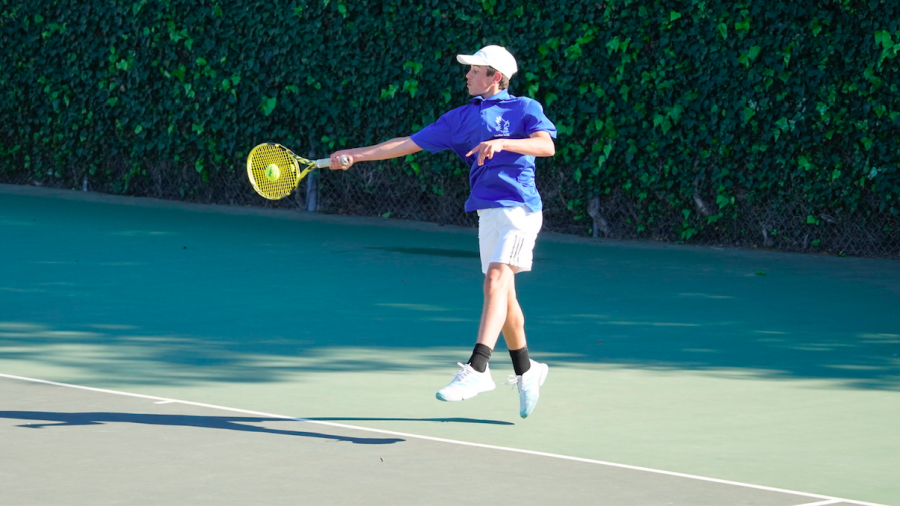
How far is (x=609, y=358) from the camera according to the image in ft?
27.2

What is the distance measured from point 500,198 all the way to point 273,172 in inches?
52.8

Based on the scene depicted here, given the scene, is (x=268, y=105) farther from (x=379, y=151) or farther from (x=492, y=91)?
(x=492, y=91)

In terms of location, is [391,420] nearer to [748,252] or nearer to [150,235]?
[748,252]

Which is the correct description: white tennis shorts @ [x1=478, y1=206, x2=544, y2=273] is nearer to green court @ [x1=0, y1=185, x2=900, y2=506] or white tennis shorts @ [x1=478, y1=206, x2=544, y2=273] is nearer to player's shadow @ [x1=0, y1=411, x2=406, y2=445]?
green court @ [x1=0, y1=185, x2=900, y2=506]

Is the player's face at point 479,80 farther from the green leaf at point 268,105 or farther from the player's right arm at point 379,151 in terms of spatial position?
the green leaf at point 268,105

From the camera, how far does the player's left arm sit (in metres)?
6.40

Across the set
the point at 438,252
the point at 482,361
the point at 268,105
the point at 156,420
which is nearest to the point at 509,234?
the point at 482,361

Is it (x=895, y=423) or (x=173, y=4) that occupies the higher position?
(x=173, y=4)

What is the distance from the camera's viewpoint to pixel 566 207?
15.0m

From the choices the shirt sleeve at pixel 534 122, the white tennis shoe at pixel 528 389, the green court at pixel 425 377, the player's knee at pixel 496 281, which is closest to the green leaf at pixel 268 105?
the green court at pixel 425 377

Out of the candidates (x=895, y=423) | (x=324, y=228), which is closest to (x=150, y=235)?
(x=324, y=228)

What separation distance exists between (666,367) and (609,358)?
1.26 ft

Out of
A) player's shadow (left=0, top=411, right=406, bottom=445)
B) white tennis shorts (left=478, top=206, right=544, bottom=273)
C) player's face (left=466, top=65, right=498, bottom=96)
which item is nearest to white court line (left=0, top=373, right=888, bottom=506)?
player's shadow (left=0, top=411, right=406, bottom=445)

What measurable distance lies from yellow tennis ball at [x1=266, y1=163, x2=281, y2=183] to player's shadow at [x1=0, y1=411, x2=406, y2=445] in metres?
1.44
